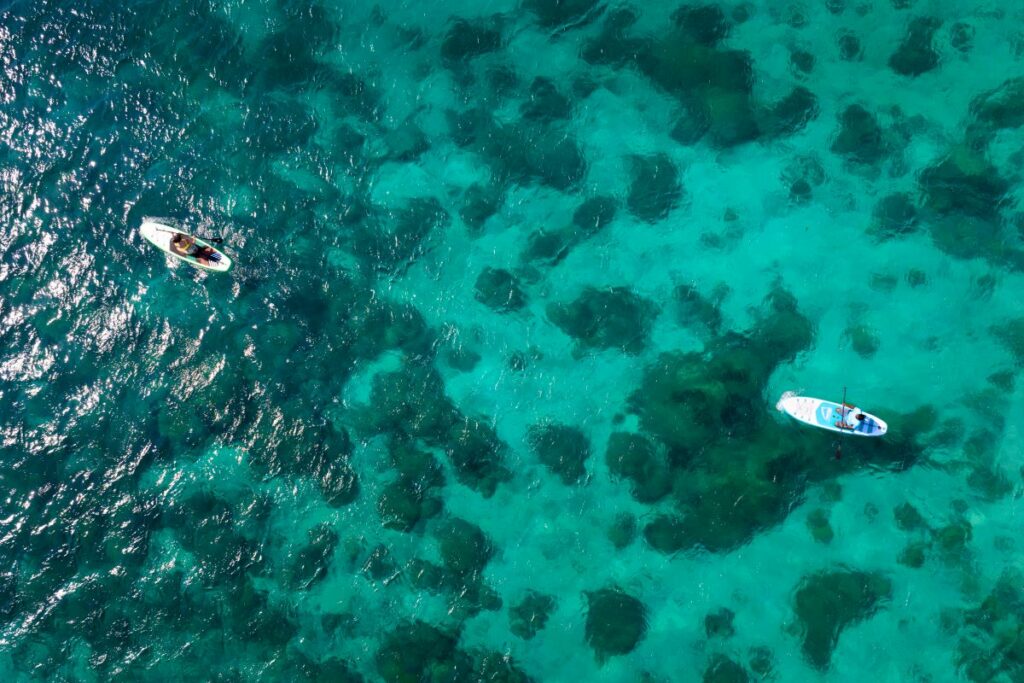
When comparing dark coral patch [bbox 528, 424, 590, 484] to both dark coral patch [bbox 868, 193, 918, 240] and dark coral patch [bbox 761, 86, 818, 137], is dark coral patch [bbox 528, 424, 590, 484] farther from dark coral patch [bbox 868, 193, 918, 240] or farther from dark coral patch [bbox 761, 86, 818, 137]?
dark coral patch [bbox 761, 86, 818, 137]

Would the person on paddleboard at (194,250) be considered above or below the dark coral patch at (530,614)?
above

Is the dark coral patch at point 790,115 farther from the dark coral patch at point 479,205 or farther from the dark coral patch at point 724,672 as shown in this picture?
the dark coral patch at point 724,672

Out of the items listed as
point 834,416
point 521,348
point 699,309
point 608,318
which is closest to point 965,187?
point 834,416

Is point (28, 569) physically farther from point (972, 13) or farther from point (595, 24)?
point (972, 13)

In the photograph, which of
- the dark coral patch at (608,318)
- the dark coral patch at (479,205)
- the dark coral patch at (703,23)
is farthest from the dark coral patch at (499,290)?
the dark coral patch at (703,23)

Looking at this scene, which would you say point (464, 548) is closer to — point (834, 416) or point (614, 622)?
point (614, 622)

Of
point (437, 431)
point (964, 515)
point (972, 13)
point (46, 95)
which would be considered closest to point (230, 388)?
point (437, 431)

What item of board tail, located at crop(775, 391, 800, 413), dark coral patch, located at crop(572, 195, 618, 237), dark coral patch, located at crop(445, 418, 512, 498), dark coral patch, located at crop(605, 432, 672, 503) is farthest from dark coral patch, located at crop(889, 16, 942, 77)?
dark coral patch, located at crop(445, 418, 512, 498)
